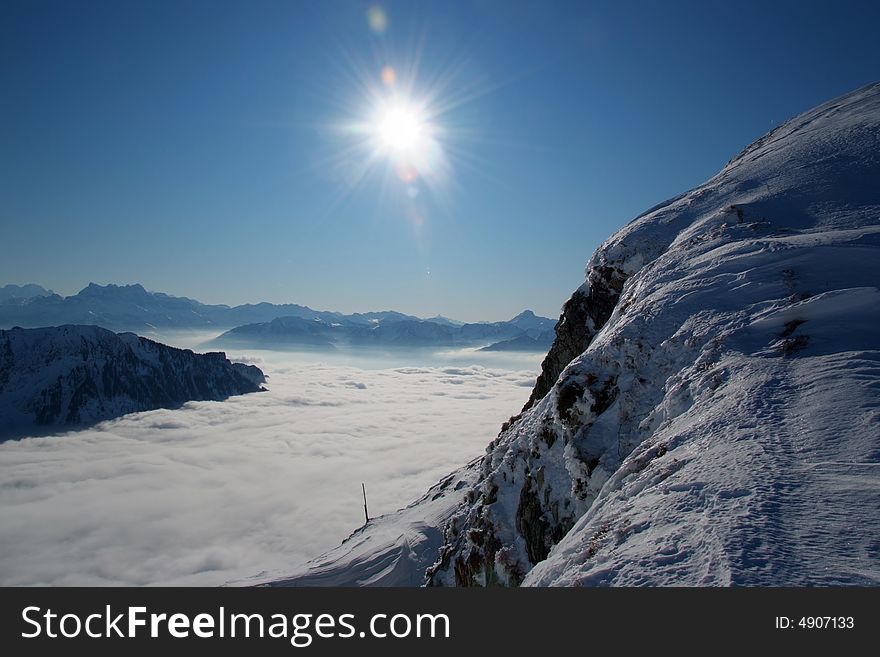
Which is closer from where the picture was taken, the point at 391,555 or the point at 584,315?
the point at 584,315

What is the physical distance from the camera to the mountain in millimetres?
5621

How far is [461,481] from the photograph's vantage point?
6325 centimetres

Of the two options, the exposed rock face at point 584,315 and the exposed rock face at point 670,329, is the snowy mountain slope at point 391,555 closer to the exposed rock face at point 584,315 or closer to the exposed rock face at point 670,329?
the exposed rock face at point 584,315

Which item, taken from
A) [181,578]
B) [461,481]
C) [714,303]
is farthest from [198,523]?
[714,303]

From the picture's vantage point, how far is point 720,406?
351 inches

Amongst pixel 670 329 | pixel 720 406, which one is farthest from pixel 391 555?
pixel 720 406

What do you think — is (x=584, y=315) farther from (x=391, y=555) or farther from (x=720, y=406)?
(x=391, y=555)

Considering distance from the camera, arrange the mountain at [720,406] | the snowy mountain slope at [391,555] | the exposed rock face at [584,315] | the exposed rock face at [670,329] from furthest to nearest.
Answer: the snowy mountain slope at [391,555]
the exposed rock face at [584,315]
the exposed rock face at [670,329]
the mountain at [720,406]

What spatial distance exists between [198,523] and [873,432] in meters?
159

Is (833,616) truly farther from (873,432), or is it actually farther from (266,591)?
(266,591)

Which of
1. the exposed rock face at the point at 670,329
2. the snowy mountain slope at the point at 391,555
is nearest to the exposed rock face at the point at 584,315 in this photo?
the exposed rock face at the point at 670,329

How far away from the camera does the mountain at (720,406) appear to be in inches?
221

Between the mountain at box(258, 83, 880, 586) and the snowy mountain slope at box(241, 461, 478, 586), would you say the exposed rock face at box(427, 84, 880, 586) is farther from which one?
the snowy mountain slope at box(241, 461, 478, 586)

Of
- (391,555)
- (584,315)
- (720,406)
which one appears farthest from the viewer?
(391,555)
